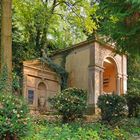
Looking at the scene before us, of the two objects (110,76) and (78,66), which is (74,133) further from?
(110,76)

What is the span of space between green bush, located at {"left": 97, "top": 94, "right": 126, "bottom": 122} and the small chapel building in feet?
16.2

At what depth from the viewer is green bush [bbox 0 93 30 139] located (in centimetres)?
740

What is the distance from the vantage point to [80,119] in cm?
1381

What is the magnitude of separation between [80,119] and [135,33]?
521 cm

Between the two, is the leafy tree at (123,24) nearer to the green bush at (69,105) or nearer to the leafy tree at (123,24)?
the leafy tree at (123,24)

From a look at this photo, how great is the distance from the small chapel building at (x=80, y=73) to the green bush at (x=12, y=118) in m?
11.8

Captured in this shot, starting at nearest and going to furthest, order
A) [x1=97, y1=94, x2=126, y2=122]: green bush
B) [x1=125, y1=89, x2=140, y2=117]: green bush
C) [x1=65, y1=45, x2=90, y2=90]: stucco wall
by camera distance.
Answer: [x1=97, y1=94, x2=126, y2=122]: green bush < [x1=125, y1=89, x2=140, y2=117]: green bush < [x1=65, y1=45, x2=90, y2=90]: stucco wall

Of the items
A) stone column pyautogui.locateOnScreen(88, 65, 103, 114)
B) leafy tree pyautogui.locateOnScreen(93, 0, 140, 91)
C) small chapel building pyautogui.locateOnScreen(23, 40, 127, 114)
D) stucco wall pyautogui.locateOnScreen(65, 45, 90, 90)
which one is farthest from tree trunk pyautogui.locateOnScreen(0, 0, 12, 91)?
stucco wall pyautogui.locateOnScreen(65, 45, 90, 90)

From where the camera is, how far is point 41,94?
21453 mm

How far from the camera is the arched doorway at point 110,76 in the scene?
2323cm

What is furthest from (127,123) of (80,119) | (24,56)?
(24,56)

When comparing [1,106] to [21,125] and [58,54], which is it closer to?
[21,125]

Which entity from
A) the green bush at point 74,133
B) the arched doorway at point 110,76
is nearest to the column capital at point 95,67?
the arched doorway at point 110,76

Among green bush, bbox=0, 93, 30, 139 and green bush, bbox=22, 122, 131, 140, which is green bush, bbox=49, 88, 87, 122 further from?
green bush, bbox=0, 93, 30, 139
